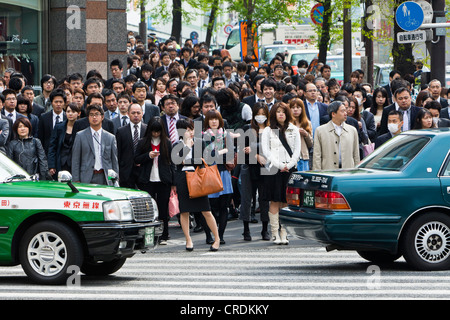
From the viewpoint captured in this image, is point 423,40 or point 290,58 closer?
point 423,40

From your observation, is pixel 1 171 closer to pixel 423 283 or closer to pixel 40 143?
pixel 40 143

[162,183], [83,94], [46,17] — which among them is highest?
[46,17]

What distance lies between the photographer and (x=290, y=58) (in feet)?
130

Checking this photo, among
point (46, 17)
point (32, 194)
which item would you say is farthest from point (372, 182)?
point (46, 17)

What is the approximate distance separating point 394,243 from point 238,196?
6391 mm

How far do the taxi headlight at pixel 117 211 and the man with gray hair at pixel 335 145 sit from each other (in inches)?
167

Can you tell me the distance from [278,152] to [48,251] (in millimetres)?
4794

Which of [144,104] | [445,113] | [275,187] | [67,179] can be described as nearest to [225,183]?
[275,187]

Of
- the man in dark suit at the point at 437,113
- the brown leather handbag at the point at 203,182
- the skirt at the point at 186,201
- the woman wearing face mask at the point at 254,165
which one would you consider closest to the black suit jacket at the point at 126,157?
the skirt at the point at 186,201

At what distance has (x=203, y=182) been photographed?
44.5 feet

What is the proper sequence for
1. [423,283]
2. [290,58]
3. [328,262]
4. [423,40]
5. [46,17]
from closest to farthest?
[423,283] → [328,262] → [423,40] → [46,17] → [290,58]

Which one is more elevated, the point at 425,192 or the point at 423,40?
the point at 423,40

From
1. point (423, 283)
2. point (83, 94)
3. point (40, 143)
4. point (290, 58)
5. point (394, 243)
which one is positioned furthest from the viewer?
point (290, 58)

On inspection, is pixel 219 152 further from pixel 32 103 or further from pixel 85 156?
pixel 32 103
